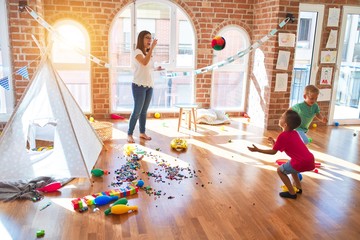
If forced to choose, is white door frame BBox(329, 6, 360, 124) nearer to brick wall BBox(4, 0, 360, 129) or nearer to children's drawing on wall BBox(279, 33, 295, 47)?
brick wall BBox(4, 0, 360, 129)

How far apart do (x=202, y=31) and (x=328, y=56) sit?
201 centimetres

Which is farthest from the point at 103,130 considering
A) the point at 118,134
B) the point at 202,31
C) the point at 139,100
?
the point at 202,31

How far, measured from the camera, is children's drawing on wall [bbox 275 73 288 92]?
5043 millimetres

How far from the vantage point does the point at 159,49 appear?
5480 millimetres

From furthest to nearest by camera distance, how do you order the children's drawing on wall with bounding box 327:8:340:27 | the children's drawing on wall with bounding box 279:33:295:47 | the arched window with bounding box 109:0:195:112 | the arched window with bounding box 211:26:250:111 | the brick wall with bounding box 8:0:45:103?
the arched window with bounding box 211:26:250:111 → the arched window with bounding box 109:0:195:112 → the children's drawing on wall with bounding box 327:8:340:27 → the children's drawing on wall with bounding box 279:33:295:47 → the brick wall with bounding box 8:0:45:103

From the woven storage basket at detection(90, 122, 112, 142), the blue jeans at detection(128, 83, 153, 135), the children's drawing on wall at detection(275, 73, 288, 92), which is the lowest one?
the woven storage basket at detection(90, 122, 112, 142)

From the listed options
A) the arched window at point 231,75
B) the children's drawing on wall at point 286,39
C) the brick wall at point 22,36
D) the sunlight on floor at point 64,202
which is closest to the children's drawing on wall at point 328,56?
the children's drawing on wall at point 286,39

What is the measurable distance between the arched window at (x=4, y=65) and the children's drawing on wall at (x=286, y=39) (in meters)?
3.69

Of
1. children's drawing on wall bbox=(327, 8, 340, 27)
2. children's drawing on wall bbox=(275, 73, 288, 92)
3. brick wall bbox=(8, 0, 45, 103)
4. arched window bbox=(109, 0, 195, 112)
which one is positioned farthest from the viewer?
arched window bbox=(109, 0, 195, 112)

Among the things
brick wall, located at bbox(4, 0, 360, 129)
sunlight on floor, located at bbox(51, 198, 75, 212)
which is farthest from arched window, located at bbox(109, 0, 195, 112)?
sunlight on floor, located at bbox(51, 198, 75, 212)

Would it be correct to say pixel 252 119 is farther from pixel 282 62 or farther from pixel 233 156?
pixel 233 156

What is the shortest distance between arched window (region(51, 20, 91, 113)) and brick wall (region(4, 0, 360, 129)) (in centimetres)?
9

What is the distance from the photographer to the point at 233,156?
3.90 metres

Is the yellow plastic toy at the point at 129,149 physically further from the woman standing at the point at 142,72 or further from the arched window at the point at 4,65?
the arched window at the point at 4,65
